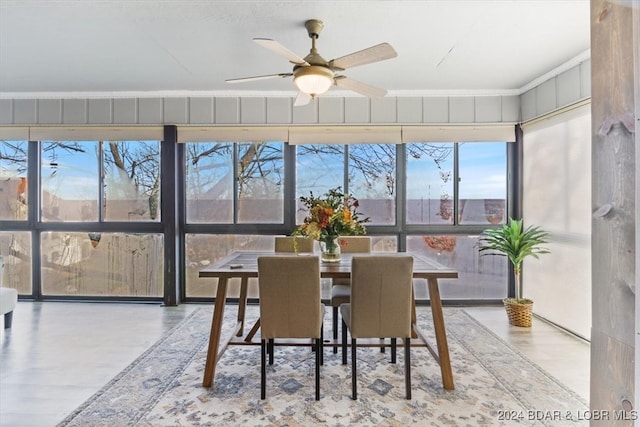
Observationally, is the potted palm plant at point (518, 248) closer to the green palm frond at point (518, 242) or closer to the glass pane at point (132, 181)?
the green palm frond at point (518, 242)

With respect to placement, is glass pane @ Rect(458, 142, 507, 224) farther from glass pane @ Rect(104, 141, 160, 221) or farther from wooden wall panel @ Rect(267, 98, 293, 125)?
glass pane @ Rect(104, 141, 160, 221)

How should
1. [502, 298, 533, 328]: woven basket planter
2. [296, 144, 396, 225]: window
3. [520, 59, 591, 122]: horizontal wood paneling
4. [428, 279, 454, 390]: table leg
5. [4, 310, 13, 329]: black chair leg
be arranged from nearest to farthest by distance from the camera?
[428, 279, 454, 390]: table leg
[520, 59, 591, 122]: horizontal wood paneling
[4, 310, 13, 329]: black chair leg
[502, 298, 533, 328]: woven basket planter
[296, 144, 396, 225]: window

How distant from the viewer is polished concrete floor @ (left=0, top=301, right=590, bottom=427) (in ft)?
7.33

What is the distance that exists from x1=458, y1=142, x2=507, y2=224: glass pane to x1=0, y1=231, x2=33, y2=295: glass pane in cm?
572

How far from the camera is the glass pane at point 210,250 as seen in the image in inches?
173

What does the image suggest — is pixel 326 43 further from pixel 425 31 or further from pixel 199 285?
pixel 199 285

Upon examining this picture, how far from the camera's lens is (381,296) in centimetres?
221

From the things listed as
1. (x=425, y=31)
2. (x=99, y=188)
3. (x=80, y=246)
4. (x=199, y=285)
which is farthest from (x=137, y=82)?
(x=425, y=31)

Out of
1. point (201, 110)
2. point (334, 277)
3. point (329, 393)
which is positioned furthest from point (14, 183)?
point (329, 393)

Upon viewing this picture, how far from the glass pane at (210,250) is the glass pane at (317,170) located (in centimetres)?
65

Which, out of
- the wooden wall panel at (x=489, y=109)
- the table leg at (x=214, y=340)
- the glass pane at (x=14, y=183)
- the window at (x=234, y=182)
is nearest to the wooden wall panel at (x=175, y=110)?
the window at (x=234, y=182)

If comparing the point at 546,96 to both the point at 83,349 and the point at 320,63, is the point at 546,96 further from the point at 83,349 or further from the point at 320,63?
the point at 83,349

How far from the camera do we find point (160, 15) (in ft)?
8.14

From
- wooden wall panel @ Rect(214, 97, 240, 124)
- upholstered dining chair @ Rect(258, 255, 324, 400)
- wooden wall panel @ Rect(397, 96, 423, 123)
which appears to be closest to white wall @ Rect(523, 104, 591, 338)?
wooden wall panel @ Rect(397, 96, 423, 123)
